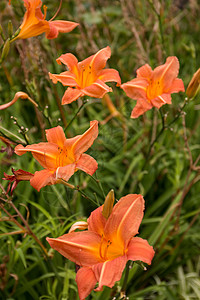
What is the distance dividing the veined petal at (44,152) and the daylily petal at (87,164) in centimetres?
8

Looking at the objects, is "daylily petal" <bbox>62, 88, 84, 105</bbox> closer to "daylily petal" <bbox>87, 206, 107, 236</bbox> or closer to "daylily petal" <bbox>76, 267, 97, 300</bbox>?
"daylily petal" <bbox>87, 206, 107, 236</bbox>

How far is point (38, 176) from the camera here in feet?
3.00


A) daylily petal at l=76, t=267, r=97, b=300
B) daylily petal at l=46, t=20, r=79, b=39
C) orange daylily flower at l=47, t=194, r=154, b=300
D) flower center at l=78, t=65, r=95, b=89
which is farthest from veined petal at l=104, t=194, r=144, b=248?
daylily petal at l=46, t=20, r=79, b=39

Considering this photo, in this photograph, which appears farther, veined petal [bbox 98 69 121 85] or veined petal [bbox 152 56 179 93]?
veined petal [bbox 152 56 179 93]

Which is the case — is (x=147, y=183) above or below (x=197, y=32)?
below

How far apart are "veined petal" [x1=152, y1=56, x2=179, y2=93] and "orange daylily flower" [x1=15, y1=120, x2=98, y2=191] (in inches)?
16.9

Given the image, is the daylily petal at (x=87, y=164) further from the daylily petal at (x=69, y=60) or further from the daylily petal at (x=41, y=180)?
the daylily petal at (x=69, y=60)

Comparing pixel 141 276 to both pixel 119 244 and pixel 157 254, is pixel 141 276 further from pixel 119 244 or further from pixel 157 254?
pixel 119 244

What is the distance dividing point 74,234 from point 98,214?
0.27 ft

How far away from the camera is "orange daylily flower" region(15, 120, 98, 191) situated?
910 mm

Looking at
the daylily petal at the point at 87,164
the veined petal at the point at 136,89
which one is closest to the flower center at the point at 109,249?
the daylily petal at the point at 87,164

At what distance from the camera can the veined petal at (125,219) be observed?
0.87 meters

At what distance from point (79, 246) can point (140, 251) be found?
5.8 inches

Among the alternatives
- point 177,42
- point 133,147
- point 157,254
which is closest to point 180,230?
point 157,254
